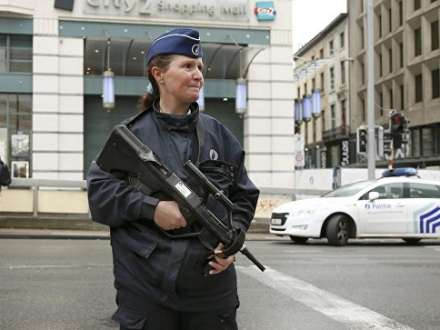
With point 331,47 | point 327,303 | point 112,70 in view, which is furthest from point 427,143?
point 327,303

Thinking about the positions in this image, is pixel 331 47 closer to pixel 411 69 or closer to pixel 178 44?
pixel 411 69

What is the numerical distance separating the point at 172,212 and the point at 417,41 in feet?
142

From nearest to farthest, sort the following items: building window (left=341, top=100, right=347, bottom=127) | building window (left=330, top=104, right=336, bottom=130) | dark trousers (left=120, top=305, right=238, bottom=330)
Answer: dark trousers (left=120, top=305, right=238, bottom=330) → building window (left=341, top=100, right=347, bottom=127) → building window (left=330, top=104, right=336, bottom=130)

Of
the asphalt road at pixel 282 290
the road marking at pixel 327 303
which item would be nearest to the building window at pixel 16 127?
the asphalt road at pixel 282 290

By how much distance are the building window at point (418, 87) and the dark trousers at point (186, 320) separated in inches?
1663

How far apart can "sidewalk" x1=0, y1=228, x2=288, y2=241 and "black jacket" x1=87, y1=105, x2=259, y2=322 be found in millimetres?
13741

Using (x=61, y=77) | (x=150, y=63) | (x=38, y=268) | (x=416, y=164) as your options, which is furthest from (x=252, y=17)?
(x=416, y=164)

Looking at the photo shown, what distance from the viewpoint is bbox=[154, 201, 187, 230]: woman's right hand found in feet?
8.21

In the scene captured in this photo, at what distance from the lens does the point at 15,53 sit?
21.4 m

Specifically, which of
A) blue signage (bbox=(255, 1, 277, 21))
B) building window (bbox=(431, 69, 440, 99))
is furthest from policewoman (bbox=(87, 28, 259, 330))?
building window (bbox=(431, 69, 440, 99))

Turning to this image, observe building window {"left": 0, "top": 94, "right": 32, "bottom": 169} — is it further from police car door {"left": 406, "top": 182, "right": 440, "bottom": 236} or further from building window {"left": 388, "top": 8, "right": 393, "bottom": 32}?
building window {"left": 388, "top": 8, "right": 393, "bottom": 32}

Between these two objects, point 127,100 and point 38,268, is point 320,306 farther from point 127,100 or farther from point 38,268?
point 127,100

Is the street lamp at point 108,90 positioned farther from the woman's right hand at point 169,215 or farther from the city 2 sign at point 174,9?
the woman's right hand at point 169,215

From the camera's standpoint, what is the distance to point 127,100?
74.3ft
